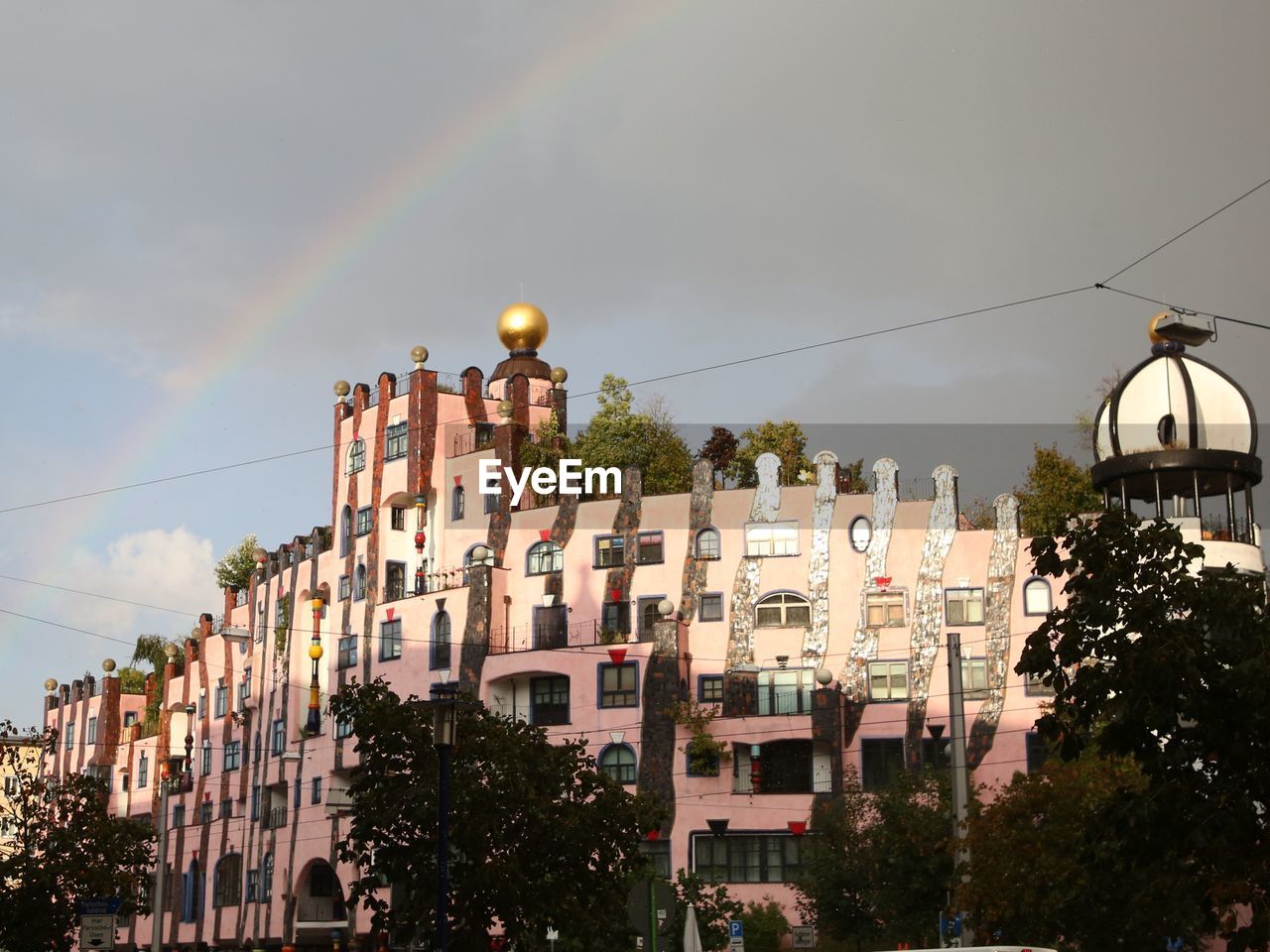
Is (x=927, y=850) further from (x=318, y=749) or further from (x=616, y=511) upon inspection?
(x=318, y=749)

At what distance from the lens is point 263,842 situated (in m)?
81.3

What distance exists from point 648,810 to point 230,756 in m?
60.7

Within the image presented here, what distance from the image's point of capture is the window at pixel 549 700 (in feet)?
226

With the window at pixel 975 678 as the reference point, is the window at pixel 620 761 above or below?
below

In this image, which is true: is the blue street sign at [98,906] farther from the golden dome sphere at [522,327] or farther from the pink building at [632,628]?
the golden dome sphere at [522,327]

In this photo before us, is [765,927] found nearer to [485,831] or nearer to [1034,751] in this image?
[1034,751]

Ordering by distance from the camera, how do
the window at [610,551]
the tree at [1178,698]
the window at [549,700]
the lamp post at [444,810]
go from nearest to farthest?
the tree at [1178,698] < the lamp post at [444,810] < the window at [549,700] < the window at [610,551]

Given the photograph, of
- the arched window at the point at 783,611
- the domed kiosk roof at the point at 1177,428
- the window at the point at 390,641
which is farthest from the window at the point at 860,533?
the window at the point at 390,641

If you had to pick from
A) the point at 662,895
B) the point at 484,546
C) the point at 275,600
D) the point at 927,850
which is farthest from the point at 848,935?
the point at 275,600

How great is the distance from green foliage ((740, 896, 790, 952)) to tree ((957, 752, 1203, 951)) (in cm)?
2148

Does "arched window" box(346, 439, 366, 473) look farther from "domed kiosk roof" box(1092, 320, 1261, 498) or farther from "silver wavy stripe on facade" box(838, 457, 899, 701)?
"domed kiosk roof" box(1092, 320, 1261, 498)

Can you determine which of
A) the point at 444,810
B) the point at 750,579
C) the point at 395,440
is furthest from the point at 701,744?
the point at 444,810

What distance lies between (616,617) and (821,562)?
8799mm

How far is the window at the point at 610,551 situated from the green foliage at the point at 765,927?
50.9ft
